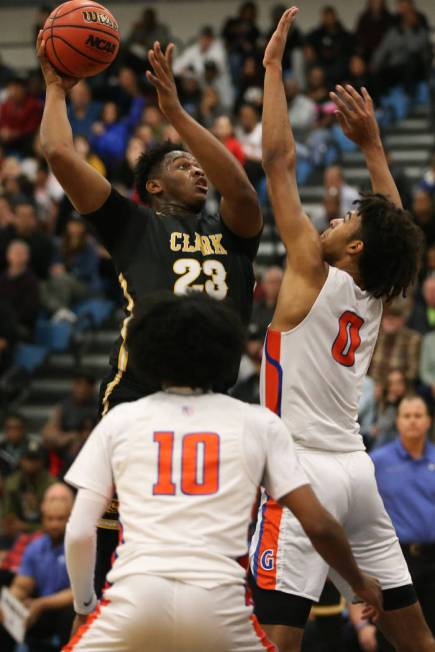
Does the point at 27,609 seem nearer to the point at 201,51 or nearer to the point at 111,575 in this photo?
the point at 111,575

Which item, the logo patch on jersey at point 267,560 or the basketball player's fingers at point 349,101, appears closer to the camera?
the logo patch on jersey at point 267,560

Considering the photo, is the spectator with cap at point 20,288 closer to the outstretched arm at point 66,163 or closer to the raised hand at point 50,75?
the raised hand at point 50,75

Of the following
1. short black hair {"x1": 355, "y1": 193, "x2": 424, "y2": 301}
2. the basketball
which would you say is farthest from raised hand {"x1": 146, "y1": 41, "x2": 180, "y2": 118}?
short black hair {"x1": 355, "y1": 193, "x2": 424, "y2": 301}

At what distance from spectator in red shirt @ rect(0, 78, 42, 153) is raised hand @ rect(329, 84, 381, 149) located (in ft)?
39.9

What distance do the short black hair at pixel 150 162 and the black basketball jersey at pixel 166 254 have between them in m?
0.32

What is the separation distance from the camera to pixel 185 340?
372 centimetres

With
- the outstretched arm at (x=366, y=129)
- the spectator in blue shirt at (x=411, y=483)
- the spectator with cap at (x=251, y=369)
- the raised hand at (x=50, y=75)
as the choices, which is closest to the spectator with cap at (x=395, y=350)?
the spectator with cap at (x=251, y=369)

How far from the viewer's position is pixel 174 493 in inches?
144

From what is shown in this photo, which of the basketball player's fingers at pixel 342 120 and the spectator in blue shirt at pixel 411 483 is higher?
the basketball player's fingers at pixel 342 120

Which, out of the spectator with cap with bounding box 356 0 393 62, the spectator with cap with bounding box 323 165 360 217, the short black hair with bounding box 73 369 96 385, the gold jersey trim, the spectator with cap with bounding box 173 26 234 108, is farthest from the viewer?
the spectator with cap with bounding box 173 26 234 108

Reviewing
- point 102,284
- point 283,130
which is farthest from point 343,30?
point 283,130

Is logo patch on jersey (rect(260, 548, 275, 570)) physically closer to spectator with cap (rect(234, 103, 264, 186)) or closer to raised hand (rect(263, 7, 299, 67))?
raised hand (rect(263, 7, 299, 67))

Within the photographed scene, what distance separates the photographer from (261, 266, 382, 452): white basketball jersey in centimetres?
474

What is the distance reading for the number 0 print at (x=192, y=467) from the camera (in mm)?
3646
